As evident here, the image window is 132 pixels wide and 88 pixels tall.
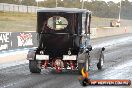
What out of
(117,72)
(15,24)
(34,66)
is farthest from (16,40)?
(15,24)

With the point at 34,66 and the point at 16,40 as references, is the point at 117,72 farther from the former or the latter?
the point at 16,40

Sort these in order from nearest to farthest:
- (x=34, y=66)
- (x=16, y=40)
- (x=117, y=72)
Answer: (x=34, y=66)
(x=117, y=72)
(x=16, y=40)

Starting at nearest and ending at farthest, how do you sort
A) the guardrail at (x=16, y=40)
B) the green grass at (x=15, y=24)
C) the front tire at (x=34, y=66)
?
the front tire at (x=34, y=66)
the guardrail at (x=16, y=40)
the green grass at (x=15, y=24)

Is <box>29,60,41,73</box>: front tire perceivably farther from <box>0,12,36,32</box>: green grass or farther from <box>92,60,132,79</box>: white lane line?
<box>0,12,36,32</box>: green grass

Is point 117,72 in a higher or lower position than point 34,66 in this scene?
lower

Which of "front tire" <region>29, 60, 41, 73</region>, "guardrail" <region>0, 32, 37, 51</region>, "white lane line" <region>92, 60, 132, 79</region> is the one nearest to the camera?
"white lane line" <region>92, 60, 132, 79</region>

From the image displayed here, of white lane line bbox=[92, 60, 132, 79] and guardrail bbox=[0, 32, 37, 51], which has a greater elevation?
guardrail bbox=[0, 32, 37, 51]

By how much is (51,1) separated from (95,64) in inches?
3941

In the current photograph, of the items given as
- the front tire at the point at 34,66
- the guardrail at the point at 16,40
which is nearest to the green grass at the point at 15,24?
the guardrail at the point at 16,40

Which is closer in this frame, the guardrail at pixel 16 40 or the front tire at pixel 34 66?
the front tire at pixel 34 66

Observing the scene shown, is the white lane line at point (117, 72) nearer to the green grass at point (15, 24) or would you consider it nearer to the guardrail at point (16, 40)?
the guardrail at point (16, 40)

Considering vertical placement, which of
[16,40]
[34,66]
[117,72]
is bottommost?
[117,72]

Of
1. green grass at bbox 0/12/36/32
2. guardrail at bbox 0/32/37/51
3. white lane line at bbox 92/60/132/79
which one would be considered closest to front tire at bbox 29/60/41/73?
white lane line at bbox 92/60/132/79

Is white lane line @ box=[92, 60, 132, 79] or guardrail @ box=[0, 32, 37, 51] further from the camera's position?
guardrail @ box=[0, 32, 37, 51]
